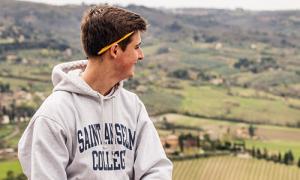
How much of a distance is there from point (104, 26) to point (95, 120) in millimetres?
403

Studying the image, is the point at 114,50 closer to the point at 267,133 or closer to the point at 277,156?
the point at 277,156

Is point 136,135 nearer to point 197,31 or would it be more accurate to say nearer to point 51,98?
point 51,98

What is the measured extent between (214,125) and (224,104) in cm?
908

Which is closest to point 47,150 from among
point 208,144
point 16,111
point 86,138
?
point 86,138

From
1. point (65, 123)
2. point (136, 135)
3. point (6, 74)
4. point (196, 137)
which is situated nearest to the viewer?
point (65, 123)

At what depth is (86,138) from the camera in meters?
2.59

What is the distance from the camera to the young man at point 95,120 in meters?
2.52

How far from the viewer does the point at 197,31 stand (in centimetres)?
14175

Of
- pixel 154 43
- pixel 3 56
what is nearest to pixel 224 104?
pixel 3 56

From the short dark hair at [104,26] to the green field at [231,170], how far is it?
37879 millimetres

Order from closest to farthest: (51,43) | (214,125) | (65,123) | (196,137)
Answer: (65,123)
(196,137)
(214,125)
(51,43)

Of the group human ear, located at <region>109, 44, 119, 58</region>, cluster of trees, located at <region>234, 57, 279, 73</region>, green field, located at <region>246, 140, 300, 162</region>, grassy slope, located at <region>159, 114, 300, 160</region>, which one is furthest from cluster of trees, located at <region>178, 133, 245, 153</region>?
cluster of trees, located at <region>234, 57, 279, 73</region>

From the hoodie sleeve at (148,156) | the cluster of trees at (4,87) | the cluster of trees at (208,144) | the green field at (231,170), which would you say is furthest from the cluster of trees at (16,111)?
the hoodie sleeve at (148,156)

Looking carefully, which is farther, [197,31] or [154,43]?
[197,31]
